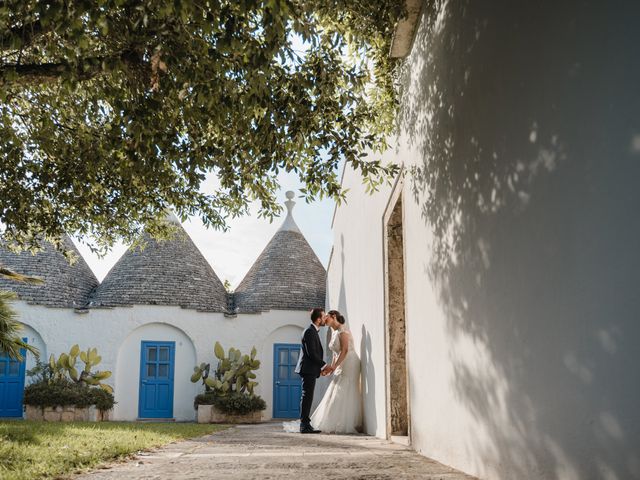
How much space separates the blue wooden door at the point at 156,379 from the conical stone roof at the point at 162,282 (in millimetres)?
1374

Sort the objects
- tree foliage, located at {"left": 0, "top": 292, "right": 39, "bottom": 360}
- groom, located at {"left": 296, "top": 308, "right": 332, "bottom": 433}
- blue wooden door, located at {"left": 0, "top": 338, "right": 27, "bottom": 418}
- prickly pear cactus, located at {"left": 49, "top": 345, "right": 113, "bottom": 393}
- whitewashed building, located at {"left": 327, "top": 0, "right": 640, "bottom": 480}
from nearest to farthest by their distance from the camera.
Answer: whitewashed building, located at {"left": 327, "top": 0, "right": 640, "bottom": 480}
tree foliage, located at {"left": 0, "top": 292, "right": 39, "bottom": 360}
groom, located at {"left": 296, "top": 308, "right": 332, "bottom": 433}
prickly pear cactus, located at {"left": 49, "top": 345, "right": 113, "bottom": 393}
blue wooden door, located at {"left": 0, "top": 338, "right": 27, "bottom": 418}

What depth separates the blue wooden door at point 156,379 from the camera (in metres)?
17.9

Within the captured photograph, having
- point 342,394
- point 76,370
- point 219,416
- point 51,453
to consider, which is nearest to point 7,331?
point 51,453

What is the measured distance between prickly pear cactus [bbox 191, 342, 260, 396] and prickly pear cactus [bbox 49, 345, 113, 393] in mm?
2437

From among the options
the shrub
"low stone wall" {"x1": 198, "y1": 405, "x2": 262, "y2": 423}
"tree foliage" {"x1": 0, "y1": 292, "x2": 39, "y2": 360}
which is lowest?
"low stone wall" {"x1": 198, "y1": 405, "x2": 262, "y2": 423}

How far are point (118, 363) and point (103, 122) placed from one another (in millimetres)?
11818

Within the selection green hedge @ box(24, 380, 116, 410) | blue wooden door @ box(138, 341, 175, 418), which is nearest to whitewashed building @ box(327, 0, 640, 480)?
green hedge @ box(24, 380, 116, 410)

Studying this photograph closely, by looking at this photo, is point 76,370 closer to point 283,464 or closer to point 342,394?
point 342,394

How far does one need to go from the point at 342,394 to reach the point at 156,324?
1002 centimetres

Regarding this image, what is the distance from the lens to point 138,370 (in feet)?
59.4

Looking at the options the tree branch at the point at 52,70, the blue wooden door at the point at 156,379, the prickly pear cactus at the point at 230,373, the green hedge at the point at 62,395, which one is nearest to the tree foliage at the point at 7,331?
the tree branch at the point at 52,70

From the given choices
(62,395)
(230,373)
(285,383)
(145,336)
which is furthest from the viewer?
(285,383)

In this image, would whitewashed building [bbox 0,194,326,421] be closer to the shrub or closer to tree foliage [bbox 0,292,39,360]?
the shrub

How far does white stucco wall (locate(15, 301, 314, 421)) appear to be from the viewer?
17938mm
